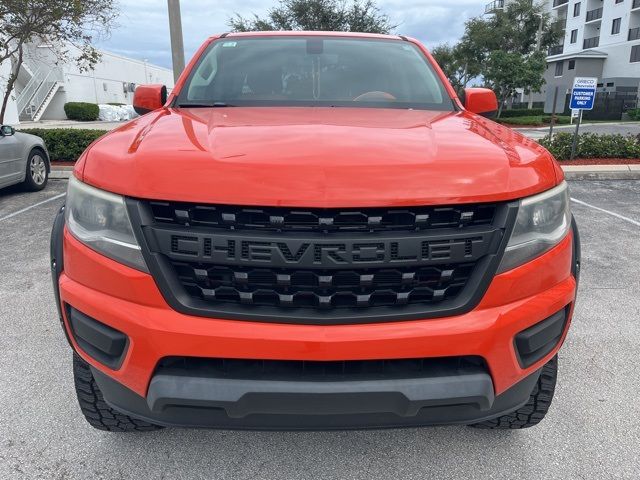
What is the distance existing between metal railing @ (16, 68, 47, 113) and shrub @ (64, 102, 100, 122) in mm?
1940

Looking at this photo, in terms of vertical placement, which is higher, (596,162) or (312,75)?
(312,75)

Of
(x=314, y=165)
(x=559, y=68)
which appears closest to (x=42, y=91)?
(x=314, y=165)

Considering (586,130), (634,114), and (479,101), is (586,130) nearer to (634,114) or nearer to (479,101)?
(634,114)

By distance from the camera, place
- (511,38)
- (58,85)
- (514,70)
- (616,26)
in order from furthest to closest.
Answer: (616,26) < (511,38) < (58,85) < (514,70)

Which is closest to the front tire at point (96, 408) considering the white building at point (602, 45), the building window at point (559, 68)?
the white building at point (602, 45)

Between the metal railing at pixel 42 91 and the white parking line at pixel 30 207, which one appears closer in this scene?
the white parking line at pixel 30 207

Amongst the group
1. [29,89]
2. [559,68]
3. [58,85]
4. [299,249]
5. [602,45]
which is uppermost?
[602,45]

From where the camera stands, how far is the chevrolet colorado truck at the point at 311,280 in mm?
1521

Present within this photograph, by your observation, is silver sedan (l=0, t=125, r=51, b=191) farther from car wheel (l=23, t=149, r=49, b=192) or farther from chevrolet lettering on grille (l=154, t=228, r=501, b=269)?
chevrolet lettering on grille (l=154, t=228, r=501, b=269)

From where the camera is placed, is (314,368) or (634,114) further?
(634,114)

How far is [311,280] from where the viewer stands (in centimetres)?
156

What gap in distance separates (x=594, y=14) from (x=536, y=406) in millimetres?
60232

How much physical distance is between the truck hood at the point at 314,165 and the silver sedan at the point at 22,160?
6030 millimetres

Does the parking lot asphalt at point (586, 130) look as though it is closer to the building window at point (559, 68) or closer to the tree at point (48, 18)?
the tree at point (48, 18)
